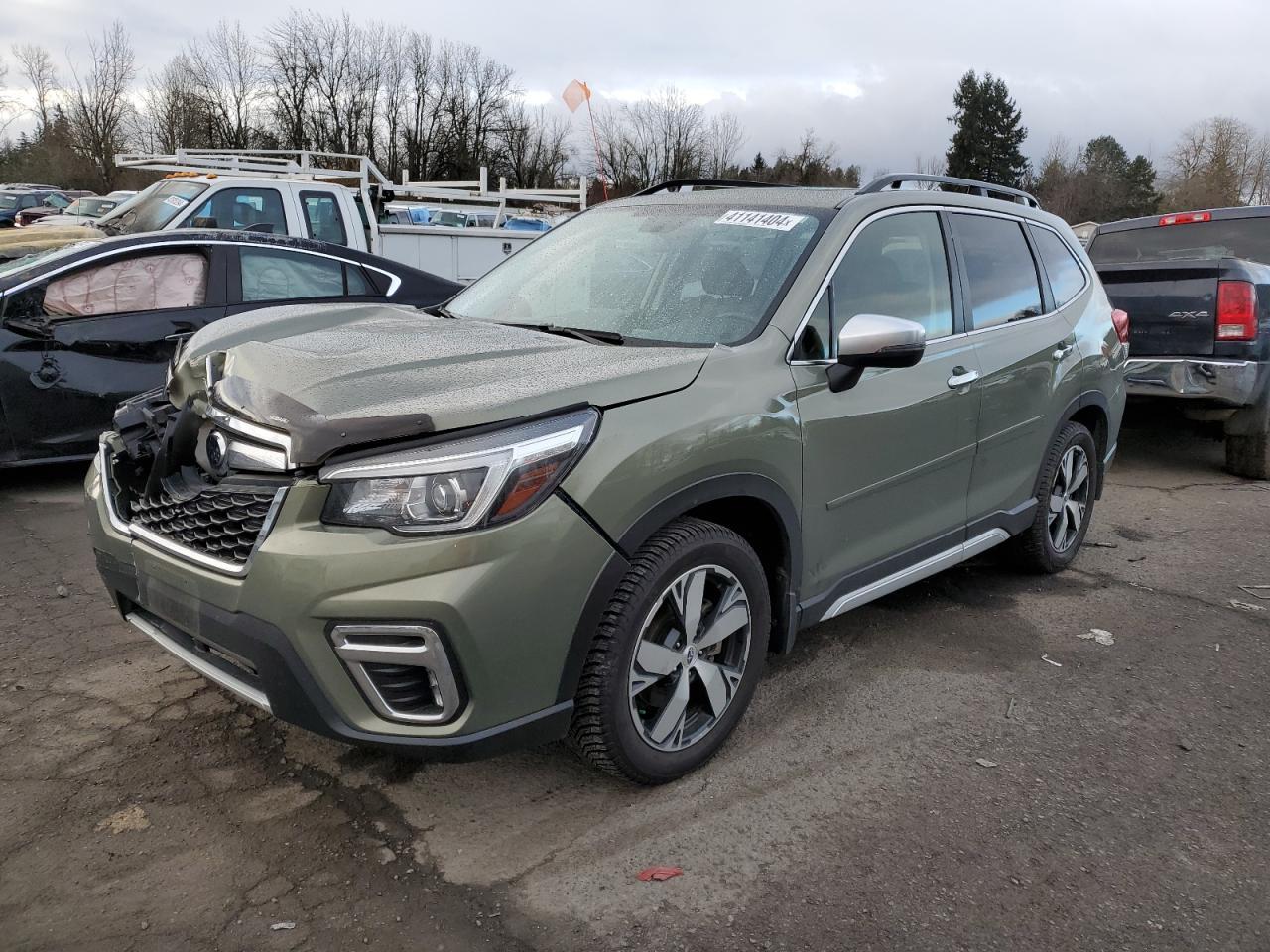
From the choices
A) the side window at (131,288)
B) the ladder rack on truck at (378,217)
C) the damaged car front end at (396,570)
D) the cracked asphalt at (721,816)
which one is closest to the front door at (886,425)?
the cracked asphalt at (721,816)

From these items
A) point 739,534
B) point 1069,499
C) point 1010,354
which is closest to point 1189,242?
point 1069,499

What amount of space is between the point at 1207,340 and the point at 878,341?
502 centimetres

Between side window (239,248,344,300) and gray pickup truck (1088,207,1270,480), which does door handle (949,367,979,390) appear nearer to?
gray pickup truck (1088,207,1270,480)

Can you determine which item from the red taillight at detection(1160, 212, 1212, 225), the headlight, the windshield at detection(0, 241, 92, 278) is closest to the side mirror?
the headlight

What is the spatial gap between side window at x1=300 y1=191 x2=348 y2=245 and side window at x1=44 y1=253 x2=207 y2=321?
3.68 meters

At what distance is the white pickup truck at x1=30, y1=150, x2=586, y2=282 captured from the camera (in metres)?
9.34

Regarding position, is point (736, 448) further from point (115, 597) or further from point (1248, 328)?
point (1248, 328)

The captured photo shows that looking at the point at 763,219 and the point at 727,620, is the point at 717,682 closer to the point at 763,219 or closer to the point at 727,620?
the point at 727,620

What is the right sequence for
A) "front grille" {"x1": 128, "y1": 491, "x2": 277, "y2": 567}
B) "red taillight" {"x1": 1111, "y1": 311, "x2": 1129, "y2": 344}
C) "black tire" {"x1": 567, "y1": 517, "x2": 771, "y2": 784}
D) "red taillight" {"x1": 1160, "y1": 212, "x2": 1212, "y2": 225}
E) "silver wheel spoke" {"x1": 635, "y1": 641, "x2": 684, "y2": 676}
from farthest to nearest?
"red taillight" {"x1": 1160, "y1": 212, "x2": 1212, "y2": 225} → "red taillight" {"x1": 1111, "y1": 311, "x2": 1129, "y2": 344} → "silver wheel spoke" {"x1": 635, "y1": 641, "x2": 684, "y2": 676} → "black tire" {"x1": 567, "y1": 517, "x2": 771, "y2": 784} → "front grille" {"x1": 128, "y1": 491, "x2": 277, "y2": 567}

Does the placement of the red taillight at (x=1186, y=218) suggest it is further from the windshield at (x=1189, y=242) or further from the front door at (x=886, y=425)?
the front door at (x=886, y=425)

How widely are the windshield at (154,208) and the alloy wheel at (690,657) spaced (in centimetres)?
793

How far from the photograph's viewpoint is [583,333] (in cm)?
333

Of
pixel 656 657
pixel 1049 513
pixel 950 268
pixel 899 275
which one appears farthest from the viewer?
pixel 1049 513

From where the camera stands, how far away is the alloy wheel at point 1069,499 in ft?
15.8
